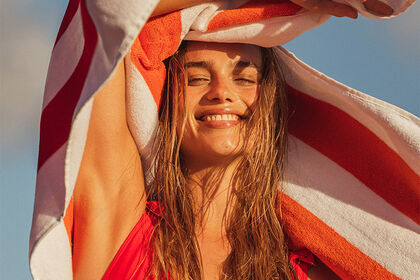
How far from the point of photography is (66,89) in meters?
1.53

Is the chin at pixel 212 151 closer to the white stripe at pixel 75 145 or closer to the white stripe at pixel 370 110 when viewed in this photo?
the white stripe at pixel 370 110

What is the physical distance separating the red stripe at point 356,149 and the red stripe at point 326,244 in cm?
23

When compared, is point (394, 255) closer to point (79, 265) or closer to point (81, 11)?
point (79, 265)

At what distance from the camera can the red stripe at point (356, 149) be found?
80.7 inches

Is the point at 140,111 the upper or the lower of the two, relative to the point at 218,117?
upper

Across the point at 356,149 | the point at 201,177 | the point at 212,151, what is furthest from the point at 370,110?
the point at 201,177

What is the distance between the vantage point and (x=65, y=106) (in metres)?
1.52

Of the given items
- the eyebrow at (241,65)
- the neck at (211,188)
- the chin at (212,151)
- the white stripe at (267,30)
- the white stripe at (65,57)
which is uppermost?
the white stripe at (65,57)

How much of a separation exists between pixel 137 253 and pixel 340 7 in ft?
3.44

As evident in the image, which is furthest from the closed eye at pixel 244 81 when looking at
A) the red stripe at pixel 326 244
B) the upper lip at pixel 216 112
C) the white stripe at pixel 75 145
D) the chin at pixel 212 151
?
the white stripe at pixel 75 145

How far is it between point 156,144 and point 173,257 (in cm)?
41

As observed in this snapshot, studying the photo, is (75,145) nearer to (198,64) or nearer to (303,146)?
(198,64)

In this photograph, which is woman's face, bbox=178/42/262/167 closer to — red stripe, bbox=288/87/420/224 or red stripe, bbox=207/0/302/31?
red stripe, bbox=207/0/302/31

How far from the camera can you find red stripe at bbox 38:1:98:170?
1398mm
